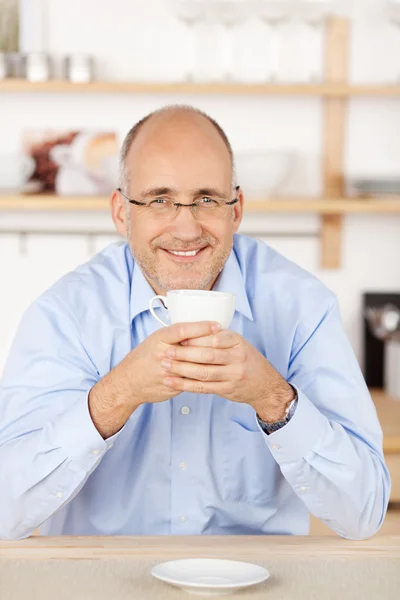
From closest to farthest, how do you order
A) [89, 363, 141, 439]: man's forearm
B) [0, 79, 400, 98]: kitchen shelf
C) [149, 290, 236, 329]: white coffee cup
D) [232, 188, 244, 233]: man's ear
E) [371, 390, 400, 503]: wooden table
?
[149, 290, 236, 329]: white coffee cup, [89, 363, 141, 439]: man's forearm, [232, 188, 244, 233]: man's ear, [371, 390, 400, 503]: wooden table, [0, 79, 400, 98]: kitchen shelf

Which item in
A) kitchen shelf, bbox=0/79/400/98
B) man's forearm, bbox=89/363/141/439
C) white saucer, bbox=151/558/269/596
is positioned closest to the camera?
white saucer, bbox=151/558/269/596

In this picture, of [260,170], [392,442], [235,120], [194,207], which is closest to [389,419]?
[392,442]

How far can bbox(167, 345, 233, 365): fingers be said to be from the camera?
4.47 feet

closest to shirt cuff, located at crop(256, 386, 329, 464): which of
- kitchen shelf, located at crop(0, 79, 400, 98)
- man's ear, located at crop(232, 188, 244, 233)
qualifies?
man's ear, located at crop(232, 188, 244, 233)

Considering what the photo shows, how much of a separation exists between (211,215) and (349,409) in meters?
0.40

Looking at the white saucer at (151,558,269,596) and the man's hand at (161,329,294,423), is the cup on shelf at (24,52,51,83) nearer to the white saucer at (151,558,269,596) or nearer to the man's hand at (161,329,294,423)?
the man's hand at (161,329,294,423)

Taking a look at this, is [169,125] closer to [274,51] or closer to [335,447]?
[335,447]

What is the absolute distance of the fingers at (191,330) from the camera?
134 centimetres

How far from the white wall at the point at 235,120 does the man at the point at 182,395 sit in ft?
4.64

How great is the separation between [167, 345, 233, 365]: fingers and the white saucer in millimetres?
271

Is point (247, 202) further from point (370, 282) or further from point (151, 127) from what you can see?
point (151, 127)

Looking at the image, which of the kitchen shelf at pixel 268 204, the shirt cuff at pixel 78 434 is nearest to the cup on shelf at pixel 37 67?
the kitchen shelf at pixel 268 204

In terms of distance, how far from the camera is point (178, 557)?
131cm

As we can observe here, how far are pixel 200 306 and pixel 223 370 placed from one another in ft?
0.41
